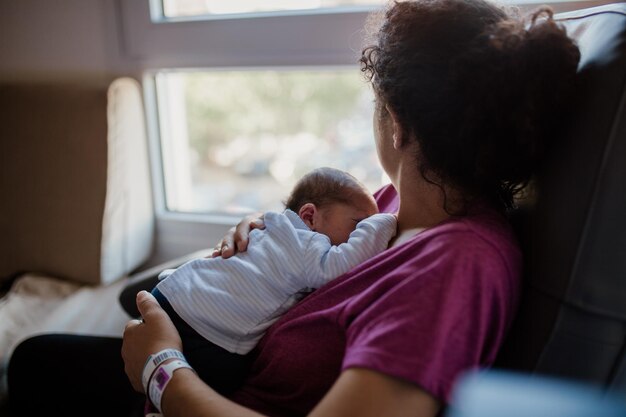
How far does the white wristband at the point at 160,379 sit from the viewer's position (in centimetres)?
82

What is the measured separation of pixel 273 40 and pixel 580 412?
3.95 ft

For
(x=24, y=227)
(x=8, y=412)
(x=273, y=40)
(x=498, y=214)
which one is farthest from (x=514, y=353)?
(x=24, y=227)

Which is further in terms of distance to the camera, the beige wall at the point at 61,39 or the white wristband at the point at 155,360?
the beige wall at the point at 61,39

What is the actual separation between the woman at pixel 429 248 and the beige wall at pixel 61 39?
41.3 inches

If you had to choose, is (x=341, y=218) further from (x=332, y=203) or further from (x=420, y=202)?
(x=420, y=202)

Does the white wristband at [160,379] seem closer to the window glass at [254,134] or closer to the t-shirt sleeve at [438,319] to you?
the t-shirt sleeve at [438,319]

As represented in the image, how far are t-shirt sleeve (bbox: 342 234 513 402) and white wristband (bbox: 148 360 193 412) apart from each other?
313mm

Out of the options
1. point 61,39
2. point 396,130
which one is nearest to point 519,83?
point 396,130

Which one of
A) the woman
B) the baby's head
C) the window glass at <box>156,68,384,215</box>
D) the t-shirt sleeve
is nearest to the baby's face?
the baby's head

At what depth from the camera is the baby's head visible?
1010 millimetres

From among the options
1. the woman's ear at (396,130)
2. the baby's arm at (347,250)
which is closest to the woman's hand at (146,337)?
the baby's arm at (347,250)

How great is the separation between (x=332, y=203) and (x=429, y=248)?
34 centimetres

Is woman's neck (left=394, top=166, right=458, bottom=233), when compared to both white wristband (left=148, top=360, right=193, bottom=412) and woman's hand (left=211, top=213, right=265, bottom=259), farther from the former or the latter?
white wristband (left=148, top=360, right=193, bottom=412)

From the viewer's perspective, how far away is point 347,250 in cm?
90
